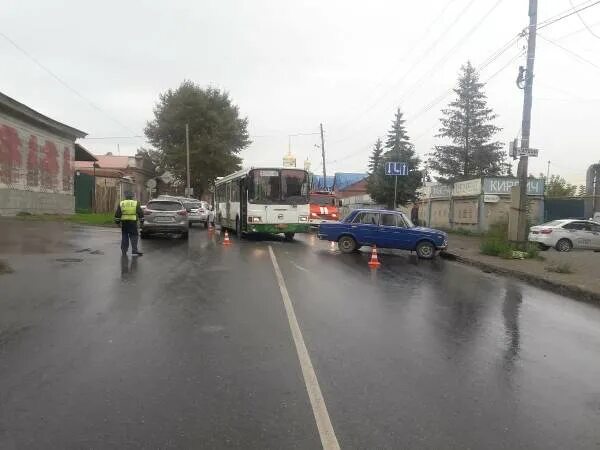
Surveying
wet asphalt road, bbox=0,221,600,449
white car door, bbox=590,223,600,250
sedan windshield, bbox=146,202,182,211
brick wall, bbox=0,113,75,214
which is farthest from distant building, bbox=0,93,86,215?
white car door, bbox=590,223,600,250

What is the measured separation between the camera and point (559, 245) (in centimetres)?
2134

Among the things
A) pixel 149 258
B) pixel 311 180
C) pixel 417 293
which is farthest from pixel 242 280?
pixel 311 180

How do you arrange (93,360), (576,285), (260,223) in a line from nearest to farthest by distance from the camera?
(93,360)
(576,285)
(260,223)

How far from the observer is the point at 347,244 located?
18359mm

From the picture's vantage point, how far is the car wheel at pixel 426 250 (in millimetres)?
17594

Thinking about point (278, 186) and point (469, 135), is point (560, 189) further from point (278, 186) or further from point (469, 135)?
point (278, 186)

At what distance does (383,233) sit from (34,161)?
65.3 ft

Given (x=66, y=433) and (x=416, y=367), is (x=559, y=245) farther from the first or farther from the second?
(x=66, y=433)

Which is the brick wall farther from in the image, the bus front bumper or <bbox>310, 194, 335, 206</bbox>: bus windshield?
<bbox>310, 194, 335, 206</bbox>: bus windshield

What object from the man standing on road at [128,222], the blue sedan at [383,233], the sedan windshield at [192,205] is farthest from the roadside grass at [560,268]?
the sedan windshield at [192,205]

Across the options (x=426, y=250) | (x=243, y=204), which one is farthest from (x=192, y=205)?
(x=426, y=250)

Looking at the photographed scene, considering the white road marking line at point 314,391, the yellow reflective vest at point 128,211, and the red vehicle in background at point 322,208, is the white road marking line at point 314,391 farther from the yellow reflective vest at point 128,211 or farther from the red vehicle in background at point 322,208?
the red vehicle in background at point 322,208

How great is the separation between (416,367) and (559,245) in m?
18.2

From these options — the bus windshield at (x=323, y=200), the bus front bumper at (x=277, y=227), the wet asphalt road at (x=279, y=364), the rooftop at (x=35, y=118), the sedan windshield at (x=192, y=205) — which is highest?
the rooftop at (x=35, y=118)
